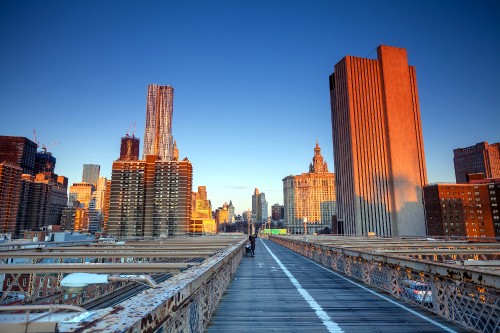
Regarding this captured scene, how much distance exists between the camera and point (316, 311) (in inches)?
394

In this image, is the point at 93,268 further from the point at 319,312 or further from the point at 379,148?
the point at 379,148

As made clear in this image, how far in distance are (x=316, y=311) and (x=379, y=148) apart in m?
128

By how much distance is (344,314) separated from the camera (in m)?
9.69

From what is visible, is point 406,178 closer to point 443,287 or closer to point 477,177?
point 477,177

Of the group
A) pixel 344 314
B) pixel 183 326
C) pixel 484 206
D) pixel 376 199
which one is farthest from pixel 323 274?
pixel 484 206

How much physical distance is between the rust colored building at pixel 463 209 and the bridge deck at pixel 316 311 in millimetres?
169326

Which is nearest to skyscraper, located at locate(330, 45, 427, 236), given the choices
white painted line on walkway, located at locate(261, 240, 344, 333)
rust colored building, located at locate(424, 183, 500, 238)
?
rust colored building, located at locate(424, 183, 500, 238)

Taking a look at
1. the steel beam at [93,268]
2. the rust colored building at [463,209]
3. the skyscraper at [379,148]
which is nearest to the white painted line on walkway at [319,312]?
the steel beam at [93,268]

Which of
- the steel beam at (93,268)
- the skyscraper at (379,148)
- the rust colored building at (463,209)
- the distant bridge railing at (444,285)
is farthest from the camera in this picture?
the rust colored building at (463,209)

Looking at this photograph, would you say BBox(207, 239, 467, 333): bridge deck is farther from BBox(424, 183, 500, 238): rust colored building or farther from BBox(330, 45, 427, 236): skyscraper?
BBox(424, 183, 500, 238): rust colored building

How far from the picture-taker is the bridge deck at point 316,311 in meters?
8.31

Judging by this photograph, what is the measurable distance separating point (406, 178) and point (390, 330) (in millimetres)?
129883

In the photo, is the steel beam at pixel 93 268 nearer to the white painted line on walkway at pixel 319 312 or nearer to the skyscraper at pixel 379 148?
the white painted line on walkway at pixel 319 312

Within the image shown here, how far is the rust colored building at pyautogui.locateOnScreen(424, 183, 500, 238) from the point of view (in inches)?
6043
